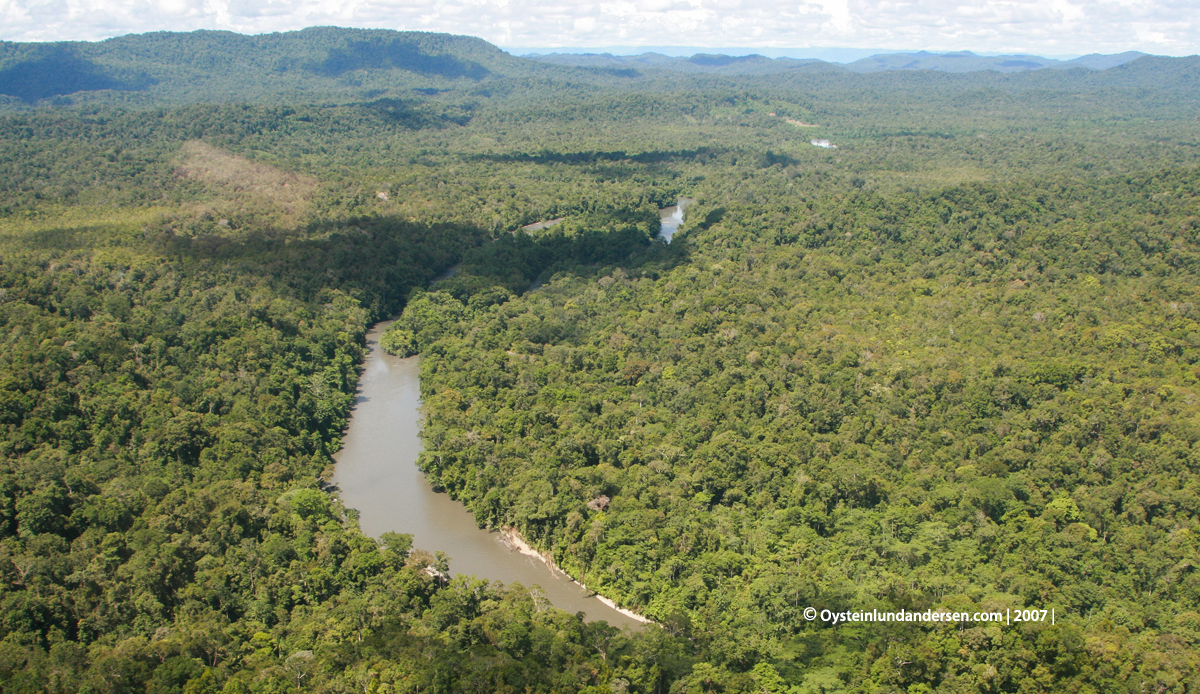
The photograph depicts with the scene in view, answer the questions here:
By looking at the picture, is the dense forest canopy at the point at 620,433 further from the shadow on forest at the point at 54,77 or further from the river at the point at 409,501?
the shadow on forest at the point at 54,77

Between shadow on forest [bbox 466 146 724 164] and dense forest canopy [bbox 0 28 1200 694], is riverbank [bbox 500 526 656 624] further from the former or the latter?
shadow on forest [bbox 466 146 724 164]

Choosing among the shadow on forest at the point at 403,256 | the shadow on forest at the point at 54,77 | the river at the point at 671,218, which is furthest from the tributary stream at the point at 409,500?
the shadow on forest at the point at 54,77

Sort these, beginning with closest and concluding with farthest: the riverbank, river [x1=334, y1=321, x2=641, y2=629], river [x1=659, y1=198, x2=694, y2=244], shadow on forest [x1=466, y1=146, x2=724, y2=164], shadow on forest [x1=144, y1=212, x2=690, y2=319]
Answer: the riverbank → river [x1=334, y1=321, x2=641, y2=629] → shadow on forest [x1=144, y1=212, x2=690, y2=319] → river [x1=659, y1=198, x2=694, y2=244] → shadow on forest [x1=466, y1=146, x2=724, y2=164]

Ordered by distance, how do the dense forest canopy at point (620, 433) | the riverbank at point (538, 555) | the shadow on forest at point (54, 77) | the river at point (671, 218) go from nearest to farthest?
1. the dense forest canopy at point (620, 433)
2. the riverbank at point (538, 555)
3. the river at point (671, 218)
4. the shadow on forest at point (54, 77)

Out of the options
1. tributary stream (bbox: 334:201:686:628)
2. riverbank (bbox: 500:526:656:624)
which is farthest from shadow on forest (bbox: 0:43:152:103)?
riverbank (bbox: 500:526:656:624)

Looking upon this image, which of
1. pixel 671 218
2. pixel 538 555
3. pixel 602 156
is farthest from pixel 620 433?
pixel 602 156

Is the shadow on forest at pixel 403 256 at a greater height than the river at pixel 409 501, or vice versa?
the shadow on forest at pixel 403 256

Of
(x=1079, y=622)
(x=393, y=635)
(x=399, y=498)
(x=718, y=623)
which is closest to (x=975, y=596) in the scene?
(x=1079, y=622)
